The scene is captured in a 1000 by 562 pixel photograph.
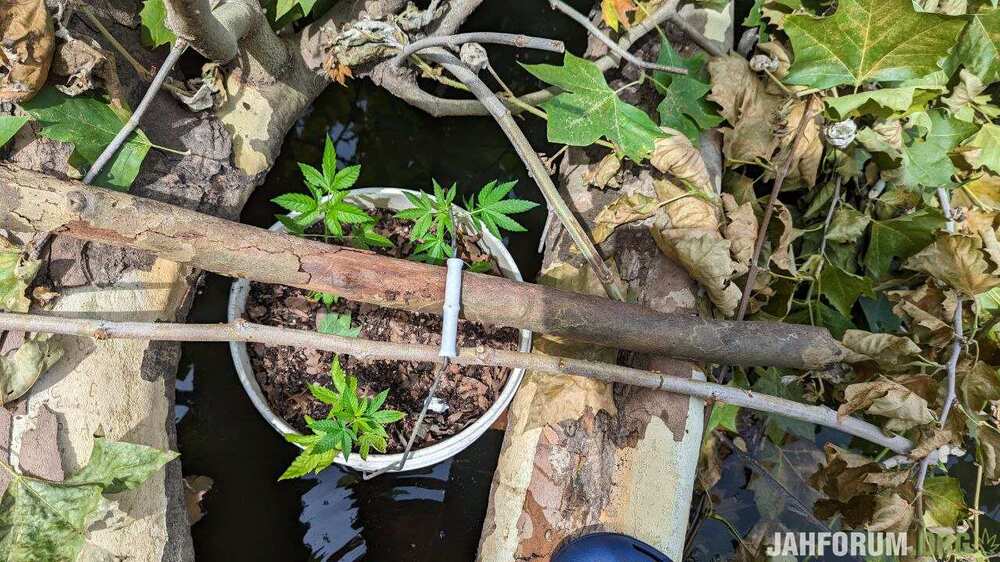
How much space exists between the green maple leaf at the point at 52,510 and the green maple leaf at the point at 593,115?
105 centimetres

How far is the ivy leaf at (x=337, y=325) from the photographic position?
54.6 inches

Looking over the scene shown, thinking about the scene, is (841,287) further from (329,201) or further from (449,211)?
(329,201)

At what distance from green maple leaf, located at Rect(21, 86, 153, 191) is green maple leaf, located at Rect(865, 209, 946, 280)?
1681 mm

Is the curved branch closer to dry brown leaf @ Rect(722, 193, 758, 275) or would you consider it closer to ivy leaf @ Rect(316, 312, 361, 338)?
ivy leaf @ Rect(316, 312, 361, 338)

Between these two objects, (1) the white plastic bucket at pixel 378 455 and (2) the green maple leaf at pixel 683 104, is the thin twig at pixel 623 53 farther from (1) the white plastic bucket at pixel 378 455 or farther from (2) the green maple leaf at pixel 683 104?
(1) the white plastic bucket at pixel 378 455

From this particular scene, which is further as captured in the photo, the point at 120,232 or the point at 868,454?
the point at 868,454

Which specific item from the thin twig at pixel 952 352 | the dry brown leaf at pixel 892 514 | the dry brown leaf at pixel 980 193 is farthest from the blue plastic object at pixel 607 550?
the dry brown leaf at pixel 980 193

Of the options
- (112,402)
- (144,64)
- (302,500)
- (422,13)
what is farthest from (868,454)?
(144,64)

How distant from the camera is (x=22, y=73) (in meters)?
1.02

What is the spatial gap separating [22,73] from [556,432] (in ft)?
3.85

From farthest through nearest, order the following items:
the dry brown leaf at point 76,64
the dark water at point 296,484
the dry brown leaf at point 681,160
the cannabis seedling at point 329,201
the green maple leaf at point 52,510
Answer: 1. the dark water at point 296,484
2. the dry brown leaf at point 681,160
3. the cannabis seedling at point 329,201
4. the dry brown leaf at point 76,64
5. the green maple leaf at point 52,510

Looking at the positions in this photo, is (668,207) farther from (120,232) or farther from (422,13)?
(120,232)

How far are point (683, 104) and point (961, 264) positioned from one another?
0.71 m

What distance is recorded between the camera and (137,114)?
1145 mm
